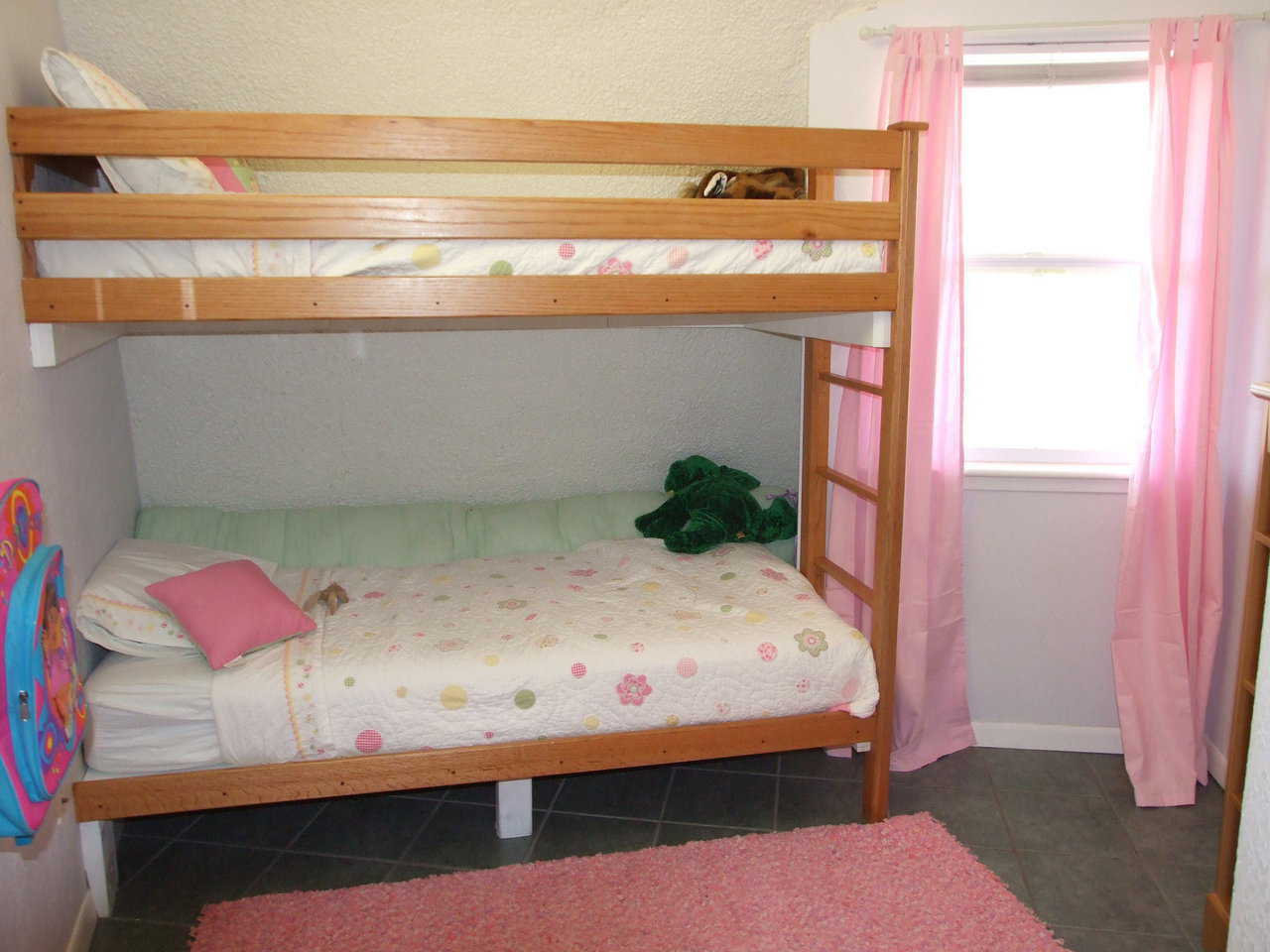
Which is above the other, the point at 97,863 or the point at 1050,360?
the point at 1050,360

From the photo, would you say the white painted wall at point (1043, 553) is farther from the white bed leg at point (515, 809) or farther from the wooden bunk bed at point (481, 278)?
the white bed leg at point (515, 809)

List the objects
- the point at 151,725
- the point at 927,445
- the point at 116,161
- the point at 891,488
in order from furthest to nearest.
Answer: the point at 927,445, the point at 891,488, the point at 151,725, the point at 116,161

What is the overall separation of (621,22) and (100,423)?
1.94 m

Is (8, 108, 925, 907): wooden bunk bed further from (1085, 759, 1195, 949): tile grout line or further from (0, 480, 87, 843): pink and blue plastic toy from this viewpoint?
(0, 480, 87, 843): pink and blue plastic toy

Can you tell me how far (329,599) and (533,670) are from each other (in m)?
0.71

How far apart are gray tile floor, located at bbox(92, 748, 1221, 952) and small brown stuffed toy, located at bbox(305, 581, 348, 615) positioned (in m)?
0.57

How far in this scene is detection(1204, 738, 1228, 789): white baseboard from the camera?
286 cm

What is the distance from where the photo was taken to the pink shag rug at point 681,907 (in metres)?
2.14

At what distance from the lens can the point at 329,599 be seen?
2.70 m

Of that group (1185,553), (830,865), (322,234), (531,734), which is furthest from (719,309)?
(1185,553)

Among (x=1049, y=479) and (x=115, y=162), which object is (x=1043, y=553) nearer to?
(x=1049, y=479)

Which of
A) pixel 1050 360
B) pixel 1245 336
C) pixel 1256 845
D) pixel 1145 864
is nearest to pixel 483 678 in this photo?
pixel 1256 845

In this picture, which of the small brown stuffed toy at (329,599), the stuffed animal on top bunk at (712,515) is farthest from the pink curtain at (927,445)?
the small brown stuffed toy at (329,599)

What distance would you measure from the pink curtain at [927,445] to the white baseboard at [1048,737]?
11 cm
